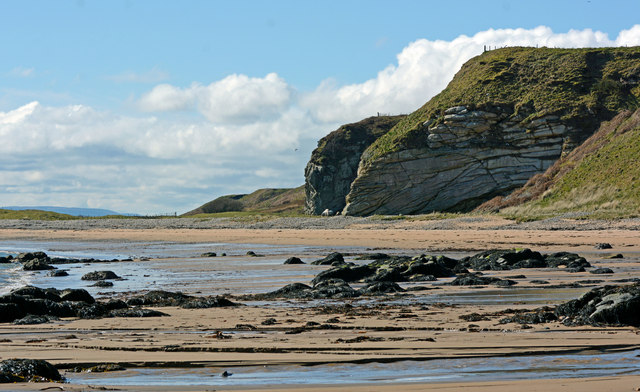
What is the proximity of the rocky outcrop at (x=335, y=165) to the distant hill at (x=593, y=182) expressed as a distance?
2811 centimetres

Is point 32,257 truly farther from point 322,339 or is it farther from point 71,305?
point 322,339

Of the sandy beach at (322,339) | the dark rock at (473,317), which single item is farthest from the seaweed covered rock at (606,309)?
the dark rock at (473,317)

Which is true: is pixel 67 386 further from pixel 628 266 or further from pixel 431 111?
pixel 431 111

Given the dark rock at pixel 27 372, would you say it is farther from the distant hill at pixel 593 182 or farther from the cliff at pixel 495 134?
the cliff at pixel 495 134

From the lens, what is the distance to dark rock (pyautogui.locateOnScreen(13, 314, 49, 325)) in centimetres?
1269

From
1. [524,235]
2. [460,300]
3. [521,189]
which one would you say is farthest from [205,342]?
[521,189]

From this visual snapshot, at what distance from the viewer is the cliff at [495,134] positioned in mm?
64688

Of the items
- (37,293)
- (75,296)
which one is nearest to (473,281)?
(75,296)

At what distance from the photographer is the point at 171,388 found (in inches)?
277

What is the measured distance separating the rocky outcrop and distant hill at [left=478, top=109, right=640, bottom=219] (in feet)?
92.2

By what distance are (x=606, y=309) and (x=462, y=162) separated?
57.0 metres

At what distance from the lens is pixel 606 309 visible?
10.8 metres

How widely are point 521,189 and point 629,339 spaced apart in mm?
54686

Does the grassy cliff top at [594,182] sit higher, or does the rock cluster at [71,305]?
the grassy cliff top at [594,182]
